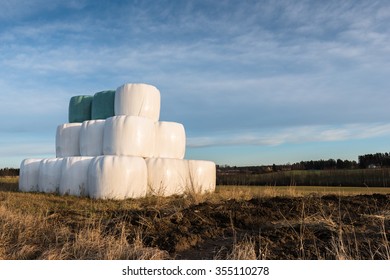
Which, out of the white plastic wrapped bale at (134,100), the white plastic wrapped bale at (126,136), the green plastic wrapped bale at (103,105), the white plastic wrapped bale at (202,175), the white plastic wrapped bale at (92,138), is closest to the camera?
the white plastic wrapped bale at (126,136)

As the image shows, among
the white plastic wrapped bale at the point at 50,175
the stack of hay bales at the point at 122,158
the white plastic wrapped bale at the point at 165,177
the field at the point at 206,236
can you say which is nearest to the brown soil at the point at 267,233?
the field at the point at 206,236

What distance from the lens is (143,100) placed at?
11.6 meters

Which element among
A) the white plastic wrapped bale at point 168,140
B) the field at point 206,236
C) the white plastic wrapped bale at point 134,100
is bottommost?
the field at point 206,236

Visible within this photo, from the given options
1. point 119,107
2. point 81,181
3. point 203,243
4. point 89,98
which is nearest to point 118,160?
point 81,181

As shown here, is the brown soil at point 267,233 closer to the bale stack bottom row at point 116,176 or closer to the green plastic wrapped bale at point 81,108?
the bale stack bottom row at point 116,176

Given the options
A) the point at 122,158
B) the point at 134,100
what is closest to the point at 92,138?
the point at 134,100

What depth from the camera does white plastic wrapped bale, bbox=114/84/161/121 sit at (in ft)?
37.7

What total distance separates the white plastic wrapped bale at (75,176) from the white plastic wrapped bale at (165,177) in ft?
5.31

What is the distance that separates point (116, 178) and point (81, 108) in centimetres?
447

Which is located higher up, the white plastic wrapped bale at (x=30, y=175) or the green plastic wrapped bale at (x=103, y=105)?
the green plastic wrapped bale at (x=103, y=105)

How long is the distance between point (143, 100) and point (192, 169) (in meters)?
2.40

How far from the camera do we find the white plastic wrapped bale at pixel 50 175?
37.8 feet
